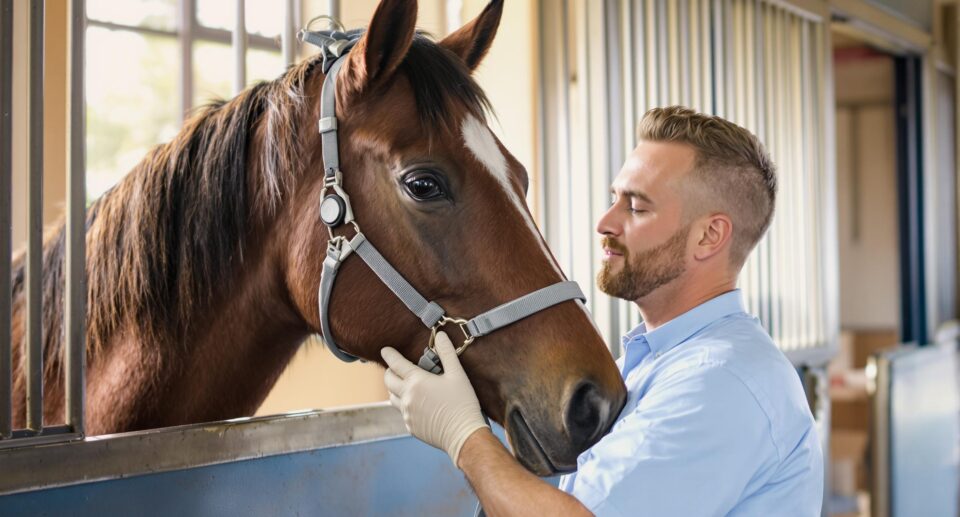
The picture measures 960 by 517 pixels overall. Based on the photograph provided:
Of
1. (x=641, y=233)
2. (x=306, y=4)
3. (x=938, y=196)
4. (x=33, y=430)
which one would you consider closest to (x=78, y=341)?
(x=33, y=430)

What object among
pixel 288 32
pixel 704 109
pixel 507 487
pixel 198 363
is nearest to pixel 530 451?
pixel 507 487

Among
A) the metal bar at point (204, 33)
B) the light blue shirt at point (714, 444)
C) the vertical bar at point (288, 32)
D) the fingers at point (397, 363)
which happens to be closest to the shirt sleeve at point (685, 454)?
the light blue shirt at point (714, 444)

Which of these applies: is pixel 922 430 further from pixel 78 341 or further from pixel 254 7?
pixel 78 341

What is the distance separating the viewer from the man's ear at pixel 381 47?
3.75 ft

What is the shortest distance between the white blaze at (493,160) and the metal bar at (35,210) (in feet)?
1.85

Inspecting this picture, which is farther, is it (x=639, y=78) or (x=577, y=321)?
(x=639, y=78)

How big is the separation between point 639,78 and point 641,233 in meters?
1.11

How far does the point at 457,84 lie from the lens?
1.24 meters

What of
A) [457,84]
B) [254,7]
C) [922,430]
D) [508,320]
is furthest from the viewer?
[922,430]

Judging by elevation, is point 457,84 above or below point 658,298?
above

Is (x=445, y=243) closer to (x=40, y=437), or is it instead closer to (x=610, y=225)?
(x=610, y=225)

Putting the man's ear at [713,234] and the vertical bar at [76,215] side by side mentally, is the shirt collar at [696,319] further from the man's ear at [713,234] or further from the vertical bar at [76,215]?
the vertical bar at [76,215]

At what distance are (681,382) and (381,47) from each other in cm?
→ 59

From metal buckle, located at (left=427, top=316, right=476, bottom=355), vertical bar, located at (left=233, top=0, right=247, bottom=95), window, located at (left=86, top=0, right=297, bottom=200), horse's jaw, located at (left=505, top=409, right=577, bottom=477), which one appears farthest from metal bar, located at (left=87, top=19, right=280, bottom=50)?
horse's jaw, located at (left=505, top=409, right=577, bottom=477)
